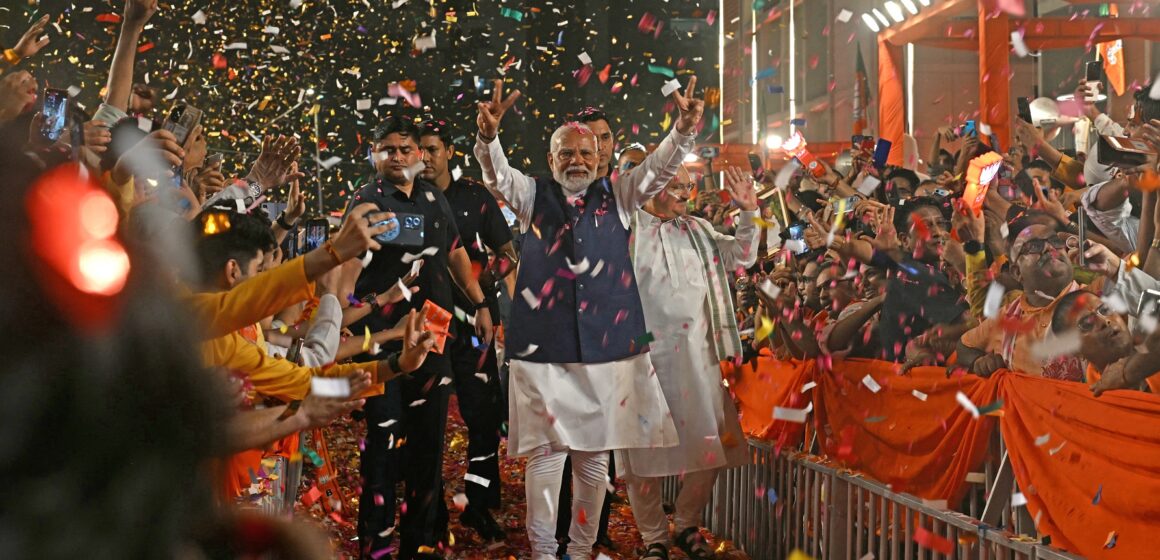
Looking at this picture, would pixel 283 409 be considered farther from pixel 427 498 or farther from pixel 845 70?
pixel 845 70

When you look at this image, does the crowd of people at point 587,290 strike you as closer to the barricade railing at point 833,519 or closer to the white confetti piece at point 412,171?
the white confetti piece at point 412,171

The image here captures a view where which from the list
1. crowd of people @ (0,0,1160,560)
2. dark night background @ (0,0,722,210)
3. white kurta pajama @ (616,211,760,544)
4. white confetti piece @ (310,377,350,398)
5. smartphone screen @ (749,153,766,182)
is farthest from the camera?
dark night background @ (0,0,722,210)

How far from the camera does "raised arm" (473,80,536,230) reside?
5727 millimetres

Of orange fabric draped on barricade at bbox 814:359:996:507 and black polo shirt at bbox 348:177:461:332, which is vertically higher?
black polo shirt at bbox 348:177:461:332

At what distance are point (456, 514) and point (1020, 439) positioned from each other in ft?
12.8

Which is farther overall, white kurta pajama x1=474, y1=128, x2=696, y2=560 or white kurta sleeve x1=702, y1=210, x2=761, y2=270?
white kurta sleeve x1=702, y1=210, x2=761, y2=270

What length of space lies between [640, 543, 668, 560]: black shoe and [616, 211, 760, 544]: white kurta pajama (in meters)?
0.14

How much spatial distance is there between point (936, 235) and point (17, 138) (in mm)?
5690

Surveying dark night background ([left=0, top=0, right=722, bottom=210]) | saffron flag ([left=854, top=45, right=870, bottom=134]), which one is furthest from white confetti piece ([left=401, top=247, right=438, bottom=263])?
saffron flag ([left=854, top=45, right=870, bottom=134])

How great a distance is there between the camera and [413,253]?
235 inches

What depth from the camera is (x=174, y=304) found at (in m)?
0.73

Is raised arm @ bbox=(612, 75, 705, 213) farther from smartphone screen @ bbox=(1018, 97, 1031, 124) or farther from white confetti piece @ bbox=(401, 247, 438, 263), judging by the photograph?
smartphone screen @ bbox=(1018, 97, 1031, 124)

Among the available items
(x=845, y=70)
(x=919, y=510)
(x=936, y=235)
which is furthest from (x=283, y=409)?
(x=845, y=70)

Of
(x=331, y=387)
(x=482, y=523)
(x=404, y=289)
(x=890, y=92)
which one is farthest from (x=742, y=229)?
(x=890, y=92)
